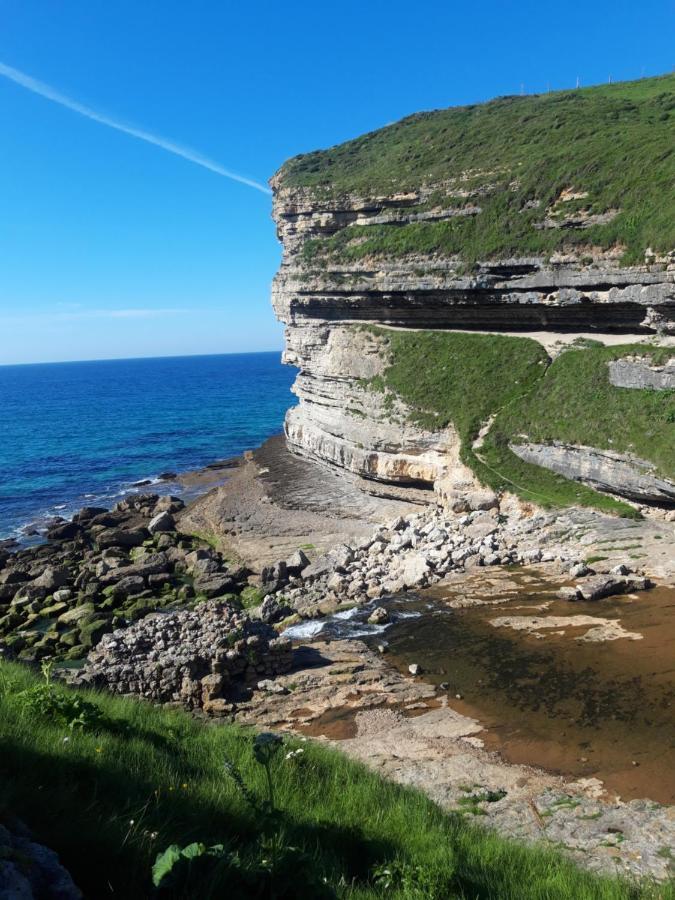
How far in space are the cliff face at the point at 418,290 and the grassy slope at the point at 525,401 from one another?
103cm

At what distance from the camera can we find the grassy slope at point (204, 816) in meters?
4.70

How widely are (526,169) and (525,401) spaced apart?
20.8 metres

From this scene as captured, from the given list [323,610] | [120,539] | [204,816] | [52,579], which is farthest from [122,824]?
[120,539]

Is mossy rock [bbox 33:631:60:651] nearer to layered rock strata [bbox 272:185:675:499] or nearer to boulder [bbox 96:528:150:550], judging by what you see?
boulder [bbox 96:528:150:550]

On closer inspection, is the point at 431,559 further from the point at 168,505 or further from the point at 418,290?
the point at 168,505

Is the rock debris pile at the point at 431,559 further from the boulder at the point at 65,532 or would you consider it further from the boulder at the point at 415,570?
the boulder at the point at 65,532

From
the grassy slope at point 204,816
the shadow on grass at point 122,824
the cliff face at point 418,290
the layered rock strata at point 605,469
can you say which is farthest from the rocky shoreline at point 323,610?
the shadow on grass at point 122,824

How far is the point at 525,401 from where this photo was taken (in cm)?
3444

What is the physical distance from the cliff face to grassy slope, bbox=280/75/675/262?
25 centimetres

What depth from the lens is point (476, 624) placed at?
65.8ft

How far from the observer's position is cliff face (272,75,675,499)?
33125 mm

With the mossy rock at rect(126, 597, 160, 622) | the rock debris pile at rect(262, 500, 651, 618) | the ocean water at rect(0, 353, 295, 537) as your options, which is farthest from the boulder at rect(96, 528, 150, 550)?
the rock debris pile at rect(262, 500, 651, 618)

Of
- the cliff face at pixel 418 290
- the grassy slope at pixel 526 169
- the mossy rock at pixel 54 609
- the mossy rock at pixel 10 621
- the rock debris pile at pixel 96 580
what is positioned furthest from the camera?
the grassy slope at pixel 526 169

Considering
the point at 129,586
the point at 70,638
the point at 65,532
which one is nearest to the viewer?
the point at 70,638
